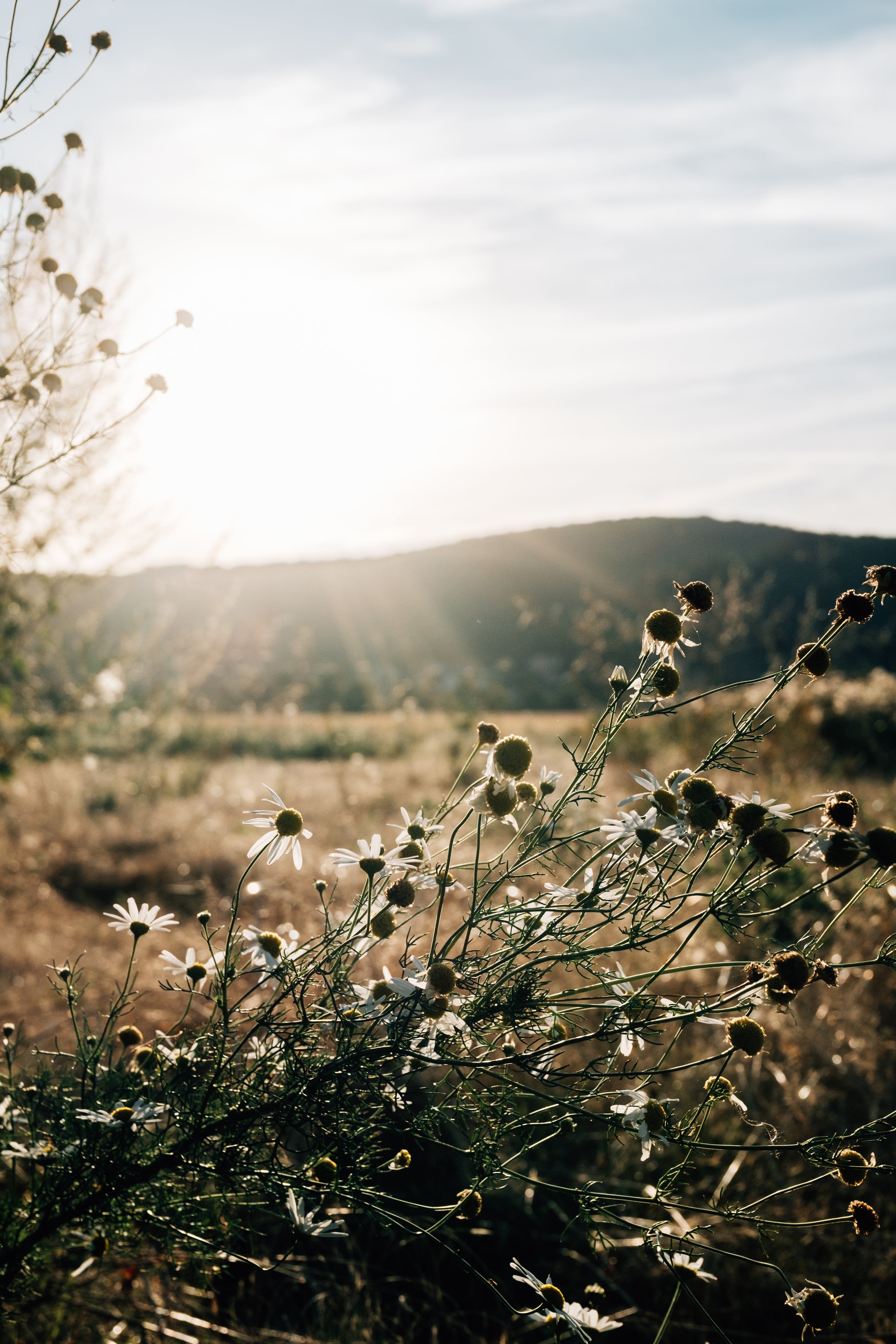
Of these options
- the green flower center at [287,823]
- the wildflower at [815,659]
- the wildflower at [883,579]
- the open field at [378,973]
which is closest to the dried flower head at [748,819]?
the open field at [378,973]

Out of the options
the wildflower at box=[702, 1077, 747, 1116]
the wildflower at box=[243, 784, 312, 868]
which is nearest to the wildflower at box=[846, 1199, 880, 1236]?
the wildflower at box=[702, 1077, 747, 1116]

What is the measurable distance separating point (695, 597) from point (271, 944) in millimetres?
854

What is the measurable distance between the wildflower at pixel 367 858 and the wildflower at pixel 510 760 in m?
0.21

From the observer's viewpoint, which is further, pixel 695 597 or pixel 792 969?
pixel 695 597

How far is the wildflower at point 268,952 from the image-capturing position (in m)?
1.24

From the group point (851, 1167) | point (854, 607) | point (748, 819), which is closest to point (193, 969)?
point (748, 819)

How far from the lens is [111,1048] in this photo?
4.63 feet

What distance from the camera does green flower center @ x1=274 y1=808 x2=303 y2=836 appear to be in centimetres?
135

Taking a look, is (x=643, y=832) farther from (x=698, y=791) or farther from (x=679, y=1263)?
(x=679, y=1263)

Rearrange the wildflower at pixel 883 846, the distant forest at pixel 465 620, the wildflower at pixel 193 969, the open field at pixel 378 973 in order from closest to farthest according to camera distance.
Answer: the wildflower at pixel 883 846 → the wildflower at pixel 193 969 → the open field at pixel 378 973 → the distant forest at pixel 465 620

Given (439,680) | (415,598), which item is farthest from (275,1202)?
(415,598)

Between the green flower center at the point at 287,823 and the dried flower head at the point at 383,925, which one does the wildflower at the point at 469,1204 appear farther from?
the green flower center at the point at 287,823

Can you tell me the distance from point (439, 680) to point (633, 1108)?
12785 mm

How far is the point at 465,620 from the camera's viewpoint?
103 feet
